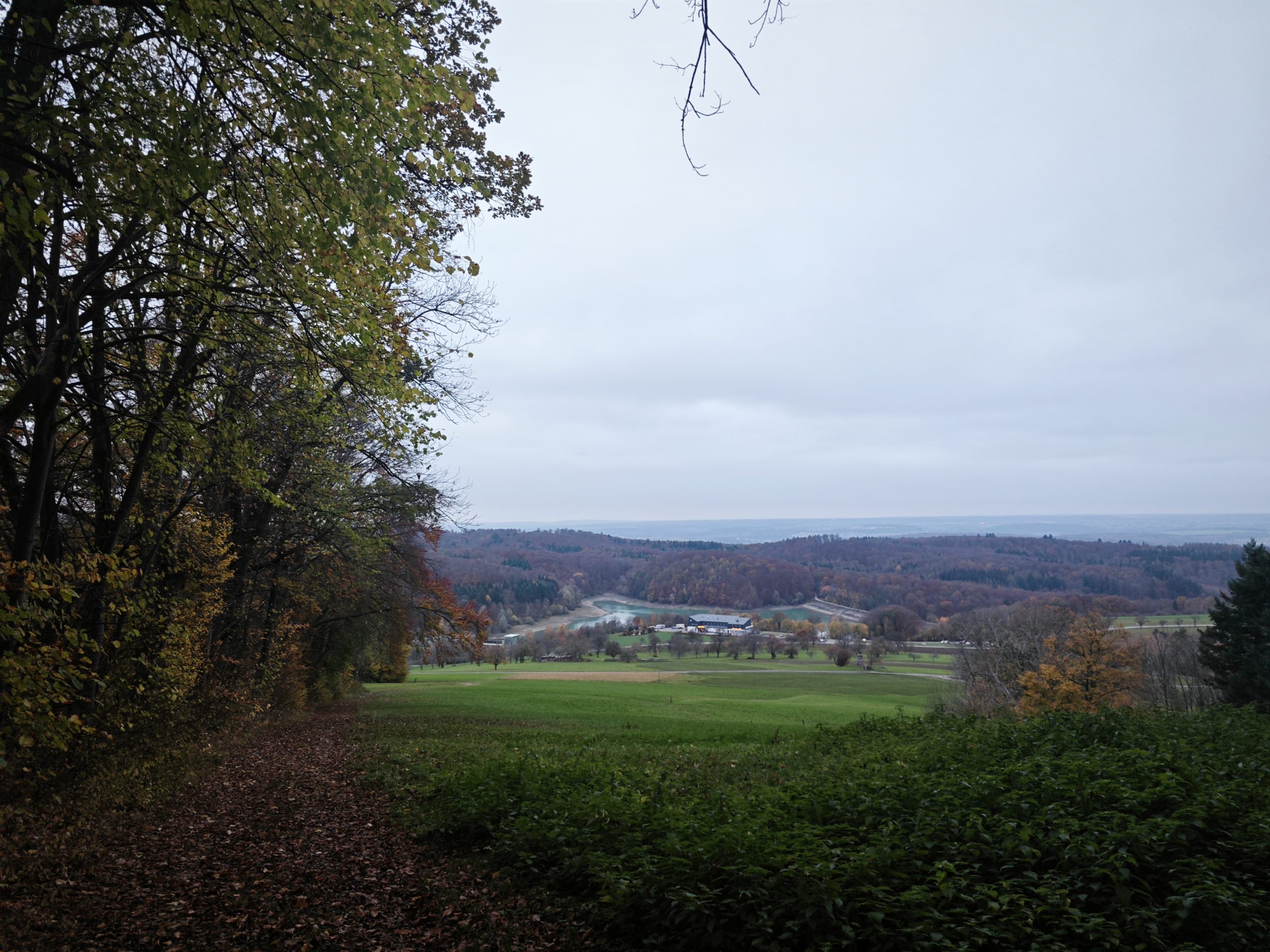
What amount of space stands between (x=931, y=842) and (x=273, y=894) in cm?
608

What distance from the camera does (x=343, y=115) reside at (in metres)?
5.21

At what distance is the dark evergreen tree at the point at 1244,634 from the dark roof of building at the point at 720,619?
98189mm

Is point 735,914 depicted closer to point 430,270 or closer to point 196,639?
point 430,270

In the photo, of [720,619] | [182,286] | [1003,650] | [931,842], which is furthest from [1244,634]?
[720,619]

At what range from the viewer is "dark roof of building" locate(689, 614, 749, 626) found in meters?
128

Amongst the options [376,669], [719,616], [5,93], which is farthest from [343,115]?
[719,616]

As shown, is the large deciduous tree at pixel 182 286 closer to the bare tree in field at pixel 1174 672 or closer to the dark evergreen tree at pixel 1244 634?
the dark evergreen tree at pixel 1244 634

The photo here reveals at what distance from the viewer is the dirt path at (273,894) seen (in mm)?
5453

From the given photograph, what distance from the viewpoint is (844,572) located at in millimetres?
138375

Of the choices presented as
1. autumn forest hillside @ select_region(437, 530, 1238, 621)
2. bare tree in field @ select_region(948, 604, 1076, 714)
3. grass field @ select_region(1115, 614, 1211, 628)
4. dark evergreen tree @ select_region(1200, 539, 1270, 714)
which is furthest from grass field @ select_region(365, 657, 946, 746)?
grass field @ select_region(1115, 614, 1211, 628)

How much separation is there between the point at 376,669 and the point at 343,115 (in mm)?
42009

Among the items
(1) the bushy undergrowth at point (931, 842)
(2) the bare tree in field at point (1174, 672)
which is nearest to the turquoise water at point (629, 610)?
(2) the bare tree in field at point (1174, 672)

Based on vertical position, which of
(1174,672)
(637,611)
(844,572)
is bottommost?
(637,611)

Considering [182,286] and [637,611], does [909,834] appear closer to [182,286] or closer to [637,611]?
[182,286]
